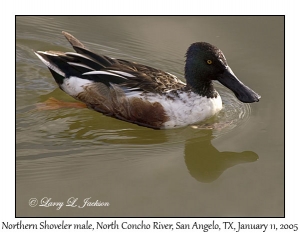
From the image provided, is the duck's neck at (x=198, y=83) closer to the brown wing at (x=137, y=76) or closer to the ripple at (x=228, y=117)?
the brown wing at (x=137, y=76)

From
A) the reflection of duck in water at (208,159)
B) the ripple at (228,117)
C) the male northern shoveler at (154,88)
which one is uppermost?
the male northern shoveler at (154,88)

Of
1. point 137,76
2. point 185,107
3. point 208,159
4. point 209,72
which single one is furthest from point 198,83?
point 208,159

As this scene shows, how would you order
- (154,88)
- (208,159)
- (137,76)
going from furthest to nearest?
(137,76), (154,88), (208,159)

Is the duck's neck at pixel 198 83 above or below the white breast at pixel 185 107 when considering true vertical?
above

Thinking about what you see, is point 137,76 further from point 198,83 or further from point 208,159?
point 208,159

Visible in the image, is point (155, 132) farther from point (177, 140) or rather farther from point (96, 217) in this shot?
point (96, 217)

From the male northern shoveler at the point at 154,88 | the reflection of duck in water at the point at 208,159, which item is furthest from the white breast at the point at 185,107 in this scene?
the reflection of duck in water at the point at 208,159
